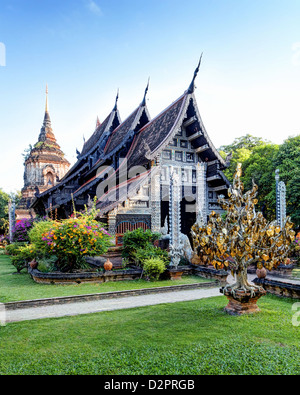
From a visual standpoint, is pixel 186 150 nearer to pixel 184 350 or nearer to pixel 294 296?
pixel 294 296

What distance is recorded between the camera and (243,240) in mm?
5711

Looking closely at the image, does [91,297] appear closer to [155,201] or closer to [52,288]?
[52,288]

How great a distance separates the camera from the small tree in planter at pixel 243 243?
5.72 m

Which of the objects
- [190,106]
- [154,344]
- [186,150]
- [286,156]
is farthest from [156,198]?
[286,156]

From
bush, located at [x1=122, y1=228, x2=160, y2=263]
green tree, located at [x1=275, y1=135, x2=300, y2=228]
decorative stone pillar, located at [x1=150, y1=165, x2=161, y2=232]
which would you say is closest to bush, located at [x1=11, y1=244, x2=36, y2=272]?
bush, located at [x1=122, y1=228, x2=160, y2=263]

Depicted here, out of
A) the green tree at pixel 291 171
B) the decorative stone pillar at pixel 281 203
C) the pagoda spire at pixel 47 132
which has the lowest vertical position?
the decorative stone pillar at pixel 281 203

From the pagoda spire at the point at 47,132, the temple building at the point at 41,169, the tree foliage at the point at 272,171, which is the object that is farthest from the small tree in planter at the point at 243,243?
the pagoda spire at the point at 47,132

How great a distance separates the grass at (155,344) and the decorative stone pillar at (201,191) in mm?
9433

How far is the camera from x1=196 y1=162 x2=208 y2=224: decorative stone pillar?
1560 centimetres

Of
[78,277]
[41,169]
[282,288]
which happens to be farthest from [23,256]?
[41,169]

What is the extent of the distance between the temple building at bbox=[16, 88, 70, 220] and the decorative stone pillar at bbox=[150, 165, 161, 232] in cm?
2423

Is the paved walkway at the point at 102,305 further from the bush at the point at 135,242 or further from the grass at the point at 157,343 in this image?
the bush at the point at 135,242

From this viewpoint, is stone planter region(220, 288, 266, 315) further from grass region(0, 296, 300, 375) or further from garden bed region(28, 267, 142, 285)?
garden bed region(28, 267, 142, 285)
